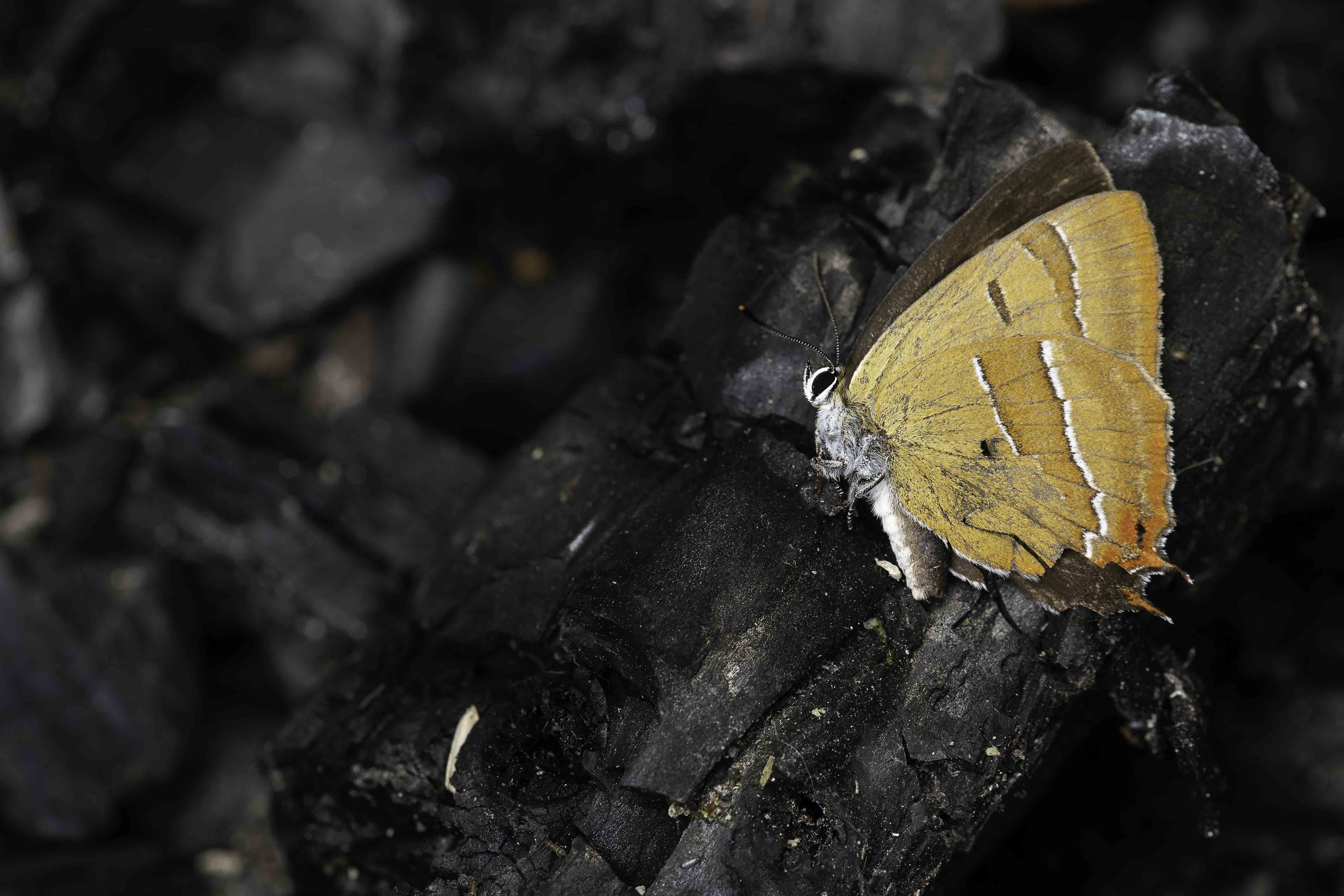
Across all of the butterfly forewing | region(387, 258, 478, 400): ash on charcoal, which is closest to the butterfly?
the butterfly forewing

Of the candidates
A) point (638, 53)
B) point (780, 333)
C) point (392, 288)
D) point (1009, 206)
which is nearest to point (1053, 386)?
point (1009, 206)

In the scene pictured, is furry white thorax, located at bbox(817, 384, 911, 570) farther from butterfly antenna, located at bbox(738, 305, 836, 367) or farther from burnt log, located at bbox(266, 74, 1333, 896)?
butterfly antenna, located at bbox(738, 305, 836, 367)

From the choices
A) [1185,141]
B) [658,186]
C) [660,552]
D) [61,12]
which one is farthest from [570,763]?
[61,12]

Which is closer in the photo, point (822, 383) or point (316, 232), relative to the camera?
point (822, 383)

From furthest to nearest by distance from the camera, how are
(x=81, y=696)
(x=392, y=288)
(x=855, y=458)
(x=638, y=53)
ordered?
(x=392, y=288) < (x=638, y=53) < (x=81, y=696) < (x=855, y=458)

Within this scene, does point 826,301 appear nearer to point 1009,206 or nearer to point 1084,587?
point 1009,206

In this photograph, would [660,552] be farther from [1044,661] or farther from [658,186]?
[658,186]
